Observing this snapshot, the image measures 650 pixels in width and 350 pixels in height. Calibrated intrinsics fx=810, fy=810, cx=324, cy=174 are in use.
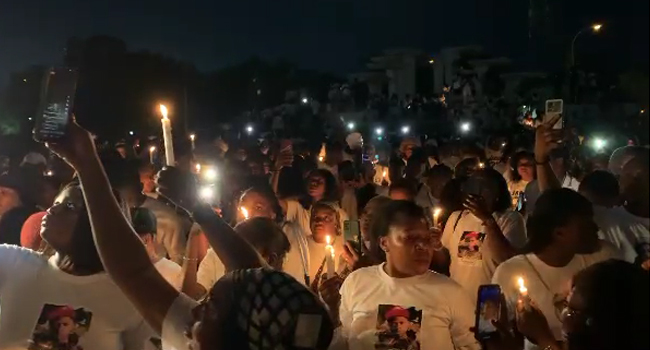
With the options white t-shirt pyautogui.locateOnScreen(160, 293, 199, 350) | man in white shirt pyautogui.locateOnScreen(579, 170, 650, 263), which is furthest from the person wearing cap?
man in white shirt pyautogui.locateOnScreen(579, 170, 650, 263)

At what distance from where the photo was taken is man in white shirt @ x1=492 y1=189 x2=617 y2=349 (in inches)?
160

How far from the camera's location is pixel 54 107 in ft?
8.72

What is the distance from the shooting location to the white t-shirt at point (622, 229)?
14.1 ft

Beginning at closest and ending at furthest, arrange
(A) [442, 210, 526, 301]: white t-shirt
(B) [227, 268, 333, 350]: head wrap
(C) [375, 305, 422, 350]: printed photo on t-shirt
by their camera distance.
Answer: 1. (B) [227, 268, 333, 350]: head wrap
2. (C) [375, 305, 422, 350]: printed photo on t-shirt
3. (A) [442, 210, 526, 301]: white t-shirt

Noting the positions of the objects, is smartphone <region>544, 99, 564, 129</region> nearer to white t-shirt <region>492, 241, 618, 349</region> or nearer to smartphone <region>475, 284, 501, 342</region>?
white t-shirt <region>492, 241, 618, 349</region>

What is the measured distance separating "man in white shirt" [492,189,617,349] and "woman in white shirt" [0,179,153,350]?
1880mm

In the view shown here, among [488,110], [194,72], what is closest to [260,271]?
[488,110]

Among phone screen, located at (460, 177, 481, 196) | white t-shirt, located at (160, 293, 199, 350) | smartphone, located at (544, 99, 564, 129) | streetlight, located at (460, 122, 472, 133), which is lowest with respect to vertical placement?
white t-shirt, located at (160, 293, 199, 350)

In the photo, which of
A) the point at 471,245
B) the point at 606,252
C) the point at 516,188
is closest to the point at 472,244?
the point at 471,245

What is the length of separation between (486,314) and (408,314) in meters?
0.59

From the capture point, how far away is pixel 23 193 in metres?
6.89

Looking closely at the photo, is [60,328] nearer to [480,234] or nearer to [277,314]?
[277,314]

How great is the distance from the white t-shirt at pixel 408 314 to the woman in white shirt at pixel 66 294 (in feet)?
3.35

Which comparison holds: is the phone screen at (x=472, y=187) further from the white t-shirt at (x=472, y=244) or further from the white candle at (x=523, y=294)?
the white candle at (x=523, y=294)
